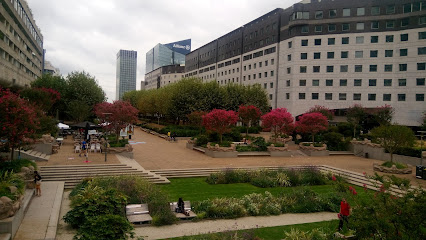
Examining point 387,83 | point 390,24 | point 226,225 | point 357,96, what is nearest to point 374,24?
point 390,24

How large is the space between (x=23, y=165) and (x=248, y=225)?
1278 centimetres

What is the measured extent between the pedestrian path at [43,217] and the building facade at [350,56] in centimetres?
4777

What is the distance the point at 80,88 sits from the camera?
53.0m

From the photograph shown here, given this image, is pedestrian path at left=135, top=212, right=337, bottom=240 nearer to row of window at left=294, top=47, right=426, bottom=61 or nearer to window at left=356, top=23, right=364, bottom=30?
row of window at left=294, top=47, right=426, bottom=61

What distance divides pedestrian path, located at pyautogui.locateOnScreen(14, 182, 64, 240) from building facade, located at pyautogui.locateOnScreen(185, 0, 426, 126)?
1881 inches

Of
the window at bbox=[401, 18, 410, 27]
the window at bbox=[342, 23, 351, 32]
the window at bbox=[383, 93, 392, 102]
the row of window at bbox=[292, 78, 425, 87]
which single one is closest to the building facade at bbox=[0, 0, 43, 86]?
the row of window at bbox=[292, 78, 425, 87]

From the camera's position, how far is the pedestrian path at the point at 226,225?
12101 mm

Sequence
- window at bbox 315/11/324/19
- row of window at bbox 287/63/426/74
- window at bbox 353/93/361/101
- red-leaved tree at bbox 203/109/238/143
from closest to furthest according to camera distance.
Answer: red-leaved tree at bbox 203/109/238/143
row of window at bbox 287/63/426/74
window at bbox 353/93/361/101
window at bbox 315/11/324/19

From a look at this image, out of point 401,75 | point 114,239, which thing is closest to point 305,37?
point 401,75

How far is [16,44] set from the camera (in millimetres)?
48875

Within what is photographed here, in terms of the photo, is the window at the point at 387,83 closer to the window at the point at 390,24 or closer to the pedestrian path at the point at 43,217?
the window at the point at 390,24

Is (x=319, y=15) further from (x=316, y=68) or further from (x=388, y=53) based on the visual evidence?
(x=388, y=53)

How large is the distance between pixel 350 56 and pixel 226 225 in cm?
5098

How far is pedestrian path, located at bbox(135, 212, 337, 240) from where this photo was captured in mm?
12101
